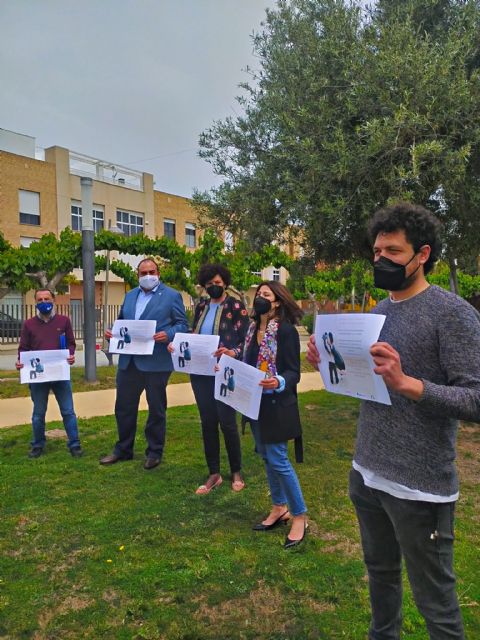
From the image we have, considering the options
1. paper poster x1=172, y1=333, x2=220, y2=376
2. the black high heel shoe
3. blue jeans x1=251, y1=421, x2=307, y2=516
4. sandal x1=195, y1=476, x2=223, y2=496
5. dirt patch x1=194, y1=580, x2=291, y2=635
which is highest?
paper poster x1=172, y1=333, x2=220, y2=376

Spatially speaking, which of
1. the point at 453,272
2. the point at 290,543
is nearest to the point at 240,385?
the point at 290,543

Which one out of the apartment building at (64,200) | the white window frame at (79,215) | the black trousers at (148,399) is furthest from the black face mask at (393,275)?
the white window frame at (79,215)

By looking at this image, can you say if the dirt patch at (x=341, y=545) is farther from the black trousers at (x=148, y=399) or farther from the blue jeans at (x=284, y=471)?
the black trousers at (x=148, y=399)

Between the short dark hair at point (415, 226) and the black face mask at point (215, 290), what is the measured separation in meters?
2.84

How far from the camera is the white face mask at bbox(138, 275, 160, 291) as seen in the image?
5.60 m

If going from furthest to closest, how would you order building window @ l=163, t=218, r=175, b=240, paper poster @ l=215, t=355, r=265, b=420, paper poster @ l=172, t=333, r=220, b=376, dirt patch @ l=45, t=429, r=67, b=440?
building window @ l=163, t=218, r=175, b=240, dirt patch @ l=45, t=429, r=67, b=440, paper poster @ l=172, t=333, r=220, b=376, paper poster @ l=215, t=355, r=265, b=420

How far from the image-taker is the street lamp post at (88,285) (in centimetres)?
1105

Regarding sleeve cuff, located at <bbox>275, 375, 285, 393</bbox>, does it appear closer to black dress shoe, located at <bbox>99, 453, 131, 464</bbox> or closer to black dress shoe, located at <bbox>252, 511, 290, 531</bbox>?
black dress shoe, located at <bbox>252, 511, 290, 531</bbox>

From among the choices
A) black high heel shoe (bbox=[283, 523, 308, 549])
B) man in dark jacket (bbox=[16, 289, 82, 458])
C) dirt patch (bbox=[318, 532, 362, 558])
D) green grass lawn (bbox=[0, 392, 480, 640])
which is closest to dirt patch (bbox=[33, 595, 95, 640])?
green grass lawn (bbox=[0, 392, 480, 640])

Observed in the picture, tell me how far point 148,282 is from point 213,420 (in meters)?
1.72

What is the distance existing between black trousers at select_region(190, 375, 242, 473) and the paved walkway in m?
4.07

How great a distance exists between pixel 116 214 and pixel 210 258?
28006 millimetres

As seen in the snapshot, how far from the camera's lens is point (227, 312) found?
16.0ft

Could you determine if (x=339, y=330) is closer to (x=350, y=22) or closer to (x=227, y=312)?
(x=227, y=312)
